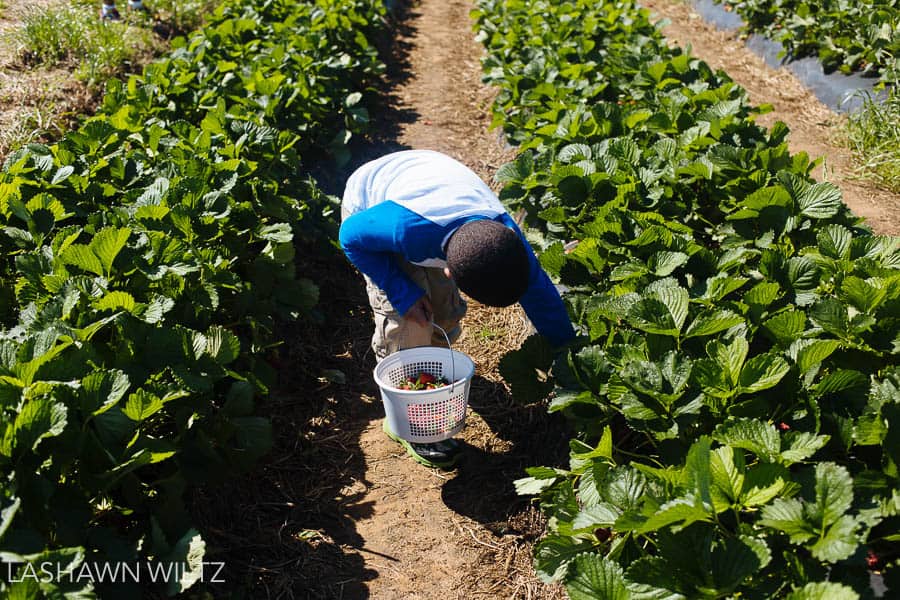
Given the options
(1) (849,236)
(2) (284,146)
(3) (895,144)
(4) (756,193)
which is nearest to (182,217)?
(2) (284,146)

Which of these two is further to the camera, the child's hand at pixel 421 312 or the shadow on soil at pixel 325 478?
the child's hand at pixel 421 312

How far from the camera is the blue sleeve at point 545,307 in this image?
2.83 metres

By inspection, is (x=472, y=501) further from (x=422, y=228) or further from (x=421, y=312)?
(x=422, y=228)

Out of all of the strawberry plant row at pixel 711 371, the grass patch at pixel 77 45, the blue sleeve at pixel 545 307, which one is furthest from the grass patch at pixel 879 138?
the grass patch at pixel 77 45

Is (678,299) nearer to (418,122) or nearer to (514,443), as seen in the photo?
(514,443)

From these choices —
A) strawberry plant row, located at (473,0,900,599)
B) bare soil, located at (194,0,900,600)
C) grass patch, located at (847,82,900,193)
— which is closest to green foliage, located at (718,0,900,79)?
grass patch, located at (847,82,900,193)

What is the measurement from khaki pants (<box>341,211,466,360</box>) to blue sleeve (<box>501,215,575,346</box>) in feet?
1.82

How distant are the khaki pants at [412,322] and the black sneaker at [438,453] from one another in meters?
0.41

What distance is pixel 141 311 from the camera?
2.53m

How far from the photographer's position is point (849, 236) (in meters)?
2.74

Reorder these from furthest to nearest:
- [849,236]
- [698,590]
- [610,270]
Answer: [610,270] → [849,236] → [698,590]

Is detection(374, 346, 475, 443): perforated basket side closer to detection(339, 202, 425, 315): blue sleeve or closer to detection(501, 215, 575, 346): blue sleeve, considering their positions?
detection(339, 202, 425, 315): blue sleeve

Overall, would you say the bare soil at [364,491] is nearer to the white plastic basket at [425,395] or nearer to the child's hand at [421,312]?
the white plastic basket at [425,395]

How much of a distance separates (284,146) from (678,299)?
104 inches
